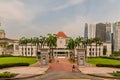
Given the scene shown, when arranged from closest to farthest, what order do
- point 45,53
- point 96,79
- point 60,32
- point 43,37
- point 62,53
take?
1. point 96,79
2. point 45,53
3. point 43,37
4. point 62,53
5. point 60,32

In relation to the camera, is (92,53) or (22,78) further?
(92,53)

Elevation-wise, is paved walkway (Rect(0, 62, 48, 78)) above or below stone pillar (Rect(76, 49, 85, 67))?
below

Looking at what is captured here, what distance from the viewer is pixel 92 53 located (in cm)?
16362

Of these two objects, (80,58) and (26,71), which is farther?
(80,58)

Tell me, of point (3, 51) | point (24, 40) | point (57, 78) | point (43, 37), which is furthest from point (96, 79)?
point (3, 51)

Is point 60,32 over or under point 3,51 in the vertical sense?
over

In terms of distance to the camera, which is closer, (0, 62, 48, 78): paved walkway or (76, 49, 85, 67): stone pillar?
(0, 62, 48, 78): paved walkway

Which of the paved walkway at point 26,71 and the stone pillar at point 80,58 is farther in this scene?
the stone pillar at point 80,58

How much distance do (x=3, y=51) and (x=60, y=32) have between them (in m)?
40.1

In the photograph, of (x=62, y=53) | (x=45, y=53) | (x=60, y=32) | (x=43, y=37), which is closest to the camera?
(x=45, y=53)

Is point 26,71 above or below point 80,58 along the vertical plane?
below

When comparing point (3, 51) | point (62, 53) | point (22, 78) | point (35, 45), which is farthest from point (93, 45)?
point (22, 78)

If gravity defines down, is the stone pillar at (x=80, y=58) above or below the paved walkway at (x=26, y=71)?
above

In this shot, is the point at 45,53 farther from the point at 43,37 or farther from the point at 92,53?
the point at 92,53
